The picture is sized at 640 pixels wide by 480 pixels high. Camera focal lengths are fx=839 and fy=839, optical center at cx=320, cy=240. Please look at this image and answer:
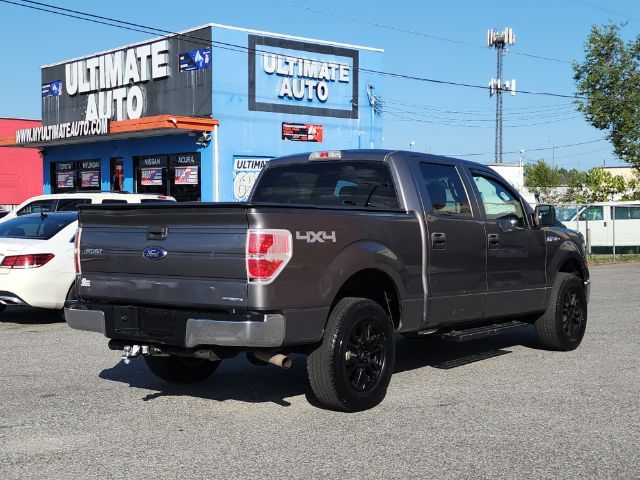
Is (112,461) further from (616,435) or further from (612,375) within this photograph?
(612,375)

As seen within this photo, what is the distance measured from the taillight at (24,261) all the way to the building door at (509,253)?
5872 mm

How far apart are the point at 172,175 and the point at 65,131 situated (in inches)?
186

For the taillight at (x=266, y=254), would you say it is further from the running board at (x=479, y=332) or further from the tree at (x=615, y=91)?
the tree at (x=615, y=91)

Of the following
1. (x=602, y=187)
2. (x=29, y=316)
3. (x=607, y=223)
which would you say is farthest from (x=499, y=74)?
(x=29, y=316)

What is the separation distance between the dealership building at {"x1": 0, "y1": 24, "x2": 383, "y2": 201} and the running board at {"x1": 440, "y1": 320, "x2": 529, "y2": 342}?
17643 mm

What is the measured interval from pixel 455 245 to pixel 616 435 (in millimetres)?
2264

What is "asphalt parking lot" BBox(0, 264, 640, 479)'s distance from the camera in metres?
4.95

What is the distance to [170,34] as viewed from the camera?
26.6 m

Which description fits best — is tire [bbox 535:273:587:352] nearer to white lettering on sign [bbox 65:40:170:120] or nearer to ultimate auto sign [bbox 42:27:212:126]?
ultimate auto sign [bbox 42:27:212:126]

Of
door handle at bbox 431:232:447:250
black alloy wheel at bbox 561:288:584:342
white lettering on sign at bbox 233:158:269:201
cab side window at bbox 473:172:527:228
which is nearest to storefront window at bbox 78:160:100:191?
white lettering on sign at bbox 233:158:269:201

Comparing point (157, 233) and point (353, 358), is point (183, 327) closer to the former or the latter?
point (157, 233)

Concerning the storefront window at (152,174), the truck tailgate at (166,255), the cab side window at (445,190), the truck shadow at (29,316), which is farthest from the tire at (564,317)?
the storefront window at (152,174)

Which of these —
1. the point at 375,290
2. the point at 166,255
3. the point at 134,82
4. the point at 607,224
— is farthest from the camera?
the point at 134,82

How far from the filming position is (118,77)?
29.0 m
